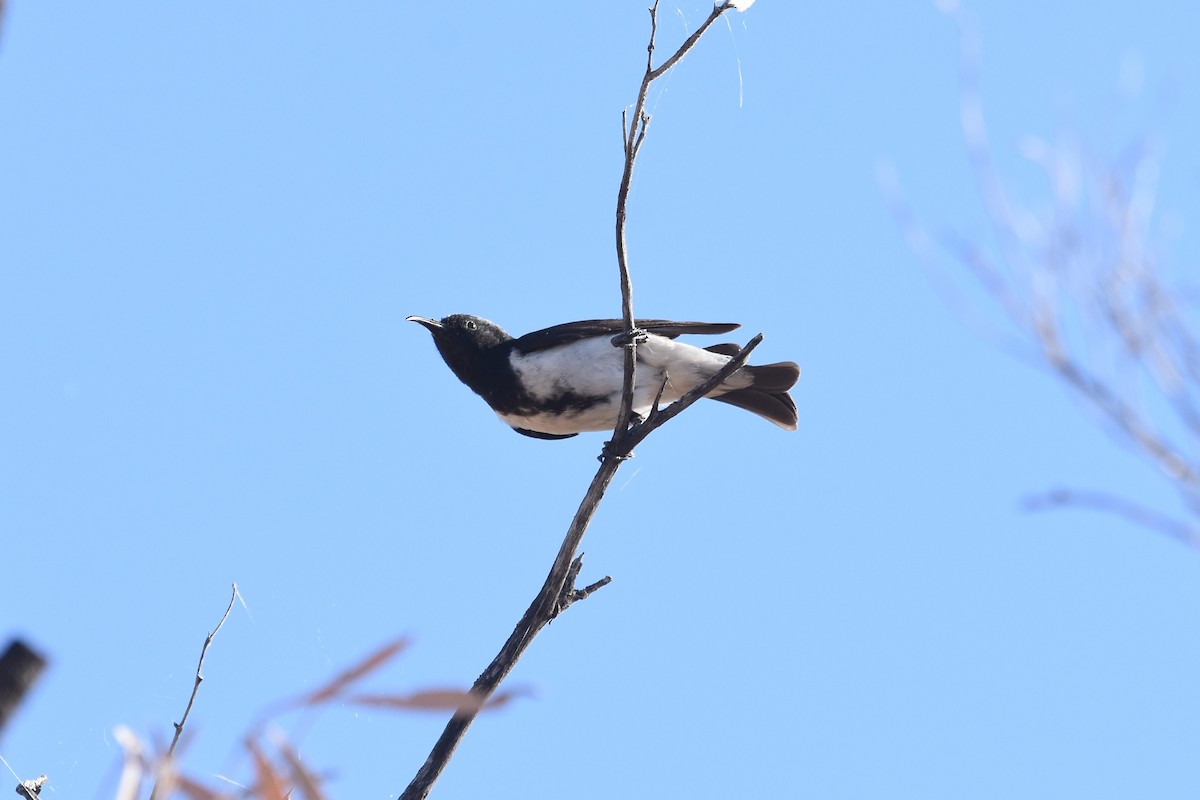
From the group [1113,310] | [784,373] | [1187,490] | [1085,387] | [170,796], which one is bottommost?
[170,796]

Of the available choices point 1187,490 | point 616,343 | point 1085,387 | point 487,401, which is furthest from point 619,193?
point 487,401

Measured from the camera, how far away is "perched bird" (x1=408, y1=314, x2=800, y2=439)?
222 inches

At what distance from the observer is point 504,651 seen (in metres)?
3.43

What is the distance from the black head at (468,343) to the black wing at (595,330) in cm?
27

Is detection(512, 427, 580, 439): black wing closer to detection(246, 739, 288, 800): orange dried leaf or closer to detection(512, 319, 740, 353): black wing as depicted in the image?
detection(512, 319, 740, 353): black wing

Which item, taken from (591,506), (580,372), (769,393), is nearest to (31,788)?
(591,506)

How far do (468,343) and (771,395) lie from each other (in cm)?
165

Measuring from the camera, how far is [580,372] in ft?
18.5

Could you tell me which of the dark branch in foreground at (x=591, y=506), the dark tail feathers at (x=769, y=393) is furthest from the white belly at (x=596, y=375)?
the dark branch in foreground at (x=591, y=506)

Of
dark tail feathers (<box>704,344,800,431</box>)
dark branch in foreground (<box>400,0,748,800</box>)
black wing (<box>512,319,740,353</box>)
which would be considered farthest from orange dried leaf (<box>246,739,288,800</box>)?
dark tail feathers (<box>704,344,800,431</box>)

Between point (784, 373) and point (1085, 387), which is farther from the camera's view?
point (784, 373)

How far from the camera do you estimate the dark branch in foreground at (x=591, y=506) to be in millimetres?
3088

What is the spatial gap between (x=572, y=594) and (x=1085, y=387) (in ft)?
5.71

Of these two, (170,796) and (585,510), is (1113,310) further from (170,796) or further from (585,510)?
(170,796)
